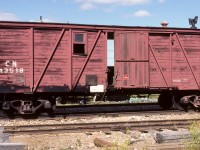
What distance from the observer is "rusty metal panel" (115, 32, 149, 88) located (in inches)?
584

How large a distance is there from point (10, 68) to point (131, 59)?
5108 millimetres

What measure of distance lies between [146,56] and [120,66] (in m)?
1.29

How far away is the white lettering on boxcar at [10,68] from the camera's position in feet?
45.0

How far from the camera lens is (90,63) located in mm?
14594

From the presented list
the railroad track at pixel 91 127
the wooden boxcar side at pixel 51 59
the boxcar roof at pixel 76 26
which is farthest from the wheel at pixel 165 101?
the railroad track at pixel 91 127

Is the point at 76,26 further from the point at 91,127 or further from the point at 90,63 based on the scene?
the point at 91,127

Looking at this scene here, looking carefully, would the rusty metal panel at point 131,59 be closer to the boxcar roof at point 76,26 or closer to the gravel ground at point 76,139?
the boxcar roof at point 76,26

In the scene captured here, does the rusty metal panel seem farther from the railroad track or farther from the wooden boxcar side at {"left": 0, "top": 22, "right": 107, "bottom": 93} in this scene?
the railroad track

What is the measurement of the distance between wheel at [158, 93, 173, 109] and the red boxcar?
81cm

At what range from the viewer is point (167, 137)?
7930 millimetres

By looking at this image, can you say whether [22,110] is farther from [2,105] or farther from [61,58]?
[61,58]

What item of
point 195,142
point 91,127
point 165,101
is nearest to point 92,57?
point 91,127

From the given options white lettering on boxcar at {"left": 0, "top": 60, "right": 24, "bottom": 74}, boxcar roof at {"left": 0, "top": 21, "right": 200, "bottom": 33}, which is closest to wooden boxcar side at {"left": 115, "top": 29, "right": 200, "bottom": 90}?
boxcar roof at {"left": 0, "top": 21, "right": 200, "bottom": 33}

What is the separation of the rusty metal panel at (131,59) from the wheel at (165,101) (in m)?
2.40
